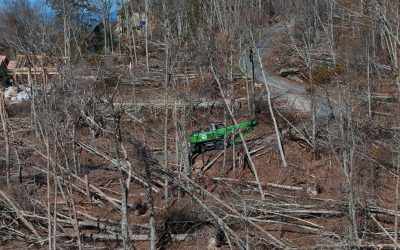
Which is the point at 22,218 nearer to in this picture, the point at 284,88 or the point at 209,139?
the point at 209,139

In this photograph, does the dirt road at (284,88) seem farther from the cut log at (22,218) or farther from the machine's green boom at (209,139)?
the cut log at (22,218)

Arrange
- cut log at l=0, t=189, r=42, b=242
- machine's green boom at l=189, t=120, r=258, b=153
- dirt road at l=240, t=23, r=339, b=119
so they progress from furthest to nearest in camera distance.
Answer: dirt road at l=240, t=23, r=339, b=119 < machine's green boom at l=189, t=120, r=258, b=153 < cut log at l=0, t=189, r=42, b=242

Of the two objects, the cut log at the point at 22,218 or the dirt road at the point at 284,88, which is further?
the dirt road at the point at 284,88

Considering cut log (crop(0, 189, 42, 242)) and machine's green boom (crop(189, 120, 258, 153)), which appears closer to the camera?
cut log (crop(0, 189, 42, 242))

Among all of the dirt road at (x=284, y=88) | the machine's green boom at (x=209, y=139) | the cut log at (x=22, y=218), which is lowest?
the cut log at (x=22, y=218)

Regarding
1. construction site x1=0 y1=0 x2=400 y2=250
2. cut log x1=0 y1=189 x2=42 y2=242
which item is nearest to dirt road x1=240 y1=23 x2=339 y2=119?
construction site x1=0 y1=0 x2=400 y2=250

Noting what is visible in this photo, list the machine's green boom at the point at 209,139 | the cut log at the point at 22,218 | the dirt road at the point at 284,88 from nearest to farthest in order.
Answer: the cut log at the point at 22,218
the machine's green boom at the point at 209,139
the dirt road at the point at 284,88

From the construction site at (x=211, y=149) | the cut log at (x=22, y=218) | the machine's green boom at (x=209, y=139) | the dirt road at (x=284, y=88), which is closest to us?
the construction site at (x=211, y=149)

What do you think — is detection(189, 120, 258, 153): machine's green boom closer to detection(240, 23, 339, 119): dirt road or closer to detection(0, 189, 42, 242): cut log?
detection(240, 23, 339, 119): dirt road

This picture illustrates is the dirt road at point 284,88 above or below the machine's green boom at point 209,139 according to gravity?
above

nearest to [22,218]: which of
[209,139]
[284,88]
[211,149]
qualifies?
[209,139]

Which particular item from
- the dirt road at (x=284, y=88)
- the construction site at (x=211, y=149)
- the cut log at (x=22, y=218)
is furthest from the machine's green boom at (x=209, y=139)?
the cut log at (x=22, y=218)

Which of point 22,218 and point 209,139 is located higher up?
point 209,139

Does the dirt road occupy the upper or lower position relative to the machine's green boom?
upper
